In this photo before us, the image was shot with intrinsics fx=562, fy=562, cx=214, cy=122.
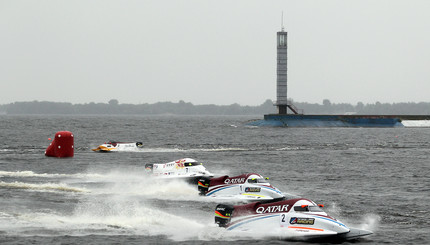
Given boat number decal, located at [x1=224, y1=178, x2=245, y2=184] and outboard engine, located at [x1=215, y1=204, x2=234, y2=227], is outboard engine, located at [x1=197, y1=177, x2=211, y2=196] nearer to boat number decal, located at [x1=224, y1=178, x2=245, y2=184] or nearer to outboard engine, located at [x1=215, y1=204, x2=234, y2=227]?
boat number decal, located at [x1=224, y1=178, x2=245, y2=184]

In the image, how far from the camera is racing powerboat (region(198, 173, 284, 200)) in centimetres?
3234

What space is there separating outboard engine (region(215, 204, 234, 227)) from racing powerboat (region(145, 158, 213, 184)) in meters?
12.8

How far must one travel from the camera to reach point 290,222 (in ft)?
78.6

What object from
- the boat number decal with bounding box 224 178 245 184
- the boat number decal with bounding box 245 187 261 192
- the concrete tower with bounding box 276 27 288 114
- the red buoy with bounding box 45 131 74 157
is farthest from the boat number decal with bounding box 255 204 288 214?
the concrete tower with bounding box 276 27 288 114

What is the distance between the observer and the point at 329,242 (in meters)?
23.8

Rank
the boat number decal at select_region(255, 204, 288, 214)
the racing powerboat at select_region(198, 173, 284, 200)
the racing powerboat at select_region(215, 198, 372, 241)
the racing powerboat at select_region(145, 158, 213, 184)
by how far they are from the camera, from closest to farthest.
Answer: the racing powerboat at select_region(215, 198, 372, 241) < the boat number decal at select_region(255, 204, 288, 214) < the racing powerboat at select_region(198, 173, 284, 200) < the racing powerboat at select_region(145, 158, 213, 184)

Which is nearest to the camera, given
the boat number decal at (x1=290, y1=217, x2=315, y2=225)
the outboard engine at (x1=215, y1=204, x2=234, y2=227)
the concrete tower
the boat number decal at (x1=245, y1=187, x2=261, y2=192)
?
the boat number decal at (x1=290, y1=217, x2=315, y2=225)

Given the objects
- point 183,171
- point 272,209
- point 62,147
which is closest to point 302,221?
point 272,209

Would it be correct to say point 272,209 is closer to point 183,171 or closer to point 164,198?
point 164,198

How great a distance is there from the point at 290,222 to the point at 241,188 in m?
9.46

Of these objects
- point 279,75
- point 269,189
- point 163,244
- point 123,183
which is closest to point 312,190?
point 269,189

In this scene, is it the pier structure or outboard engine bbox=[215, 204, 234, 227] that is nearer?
outboard engine bbox=[215, 204, 234, 227]

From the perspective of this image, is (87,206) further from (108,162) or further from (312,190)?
(108,162)

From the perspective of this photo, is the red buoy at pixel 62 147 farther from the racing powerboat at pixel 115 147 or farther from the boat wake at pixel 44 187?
the boat wake at pixel 44 187
